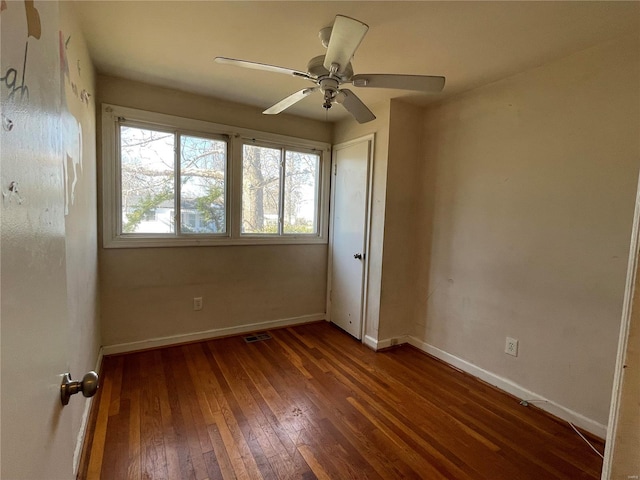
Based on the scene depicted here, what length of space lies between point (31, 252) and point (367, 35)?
1.88 metres

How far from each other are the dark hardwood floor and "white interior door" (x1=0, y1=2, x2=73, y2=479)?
110cm

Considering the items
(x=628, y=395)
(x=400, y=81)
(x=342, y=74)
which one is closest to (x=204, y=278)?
(x=342, y=74)

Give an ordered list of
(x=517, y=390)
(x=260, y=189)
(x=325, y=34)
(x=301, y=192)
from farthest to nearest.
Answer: (x=301, y=192), (x=260, y=189), (x=517, y=390), (x=325, y=34)

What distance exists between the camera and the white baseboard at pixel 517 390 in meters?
1.81

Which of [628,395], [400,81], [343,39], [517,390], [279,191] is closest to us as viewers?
[628,395]

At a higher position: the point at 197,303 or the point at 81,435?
the point at 197,303

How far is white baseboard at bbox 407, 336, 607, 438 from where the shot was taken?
181 cm

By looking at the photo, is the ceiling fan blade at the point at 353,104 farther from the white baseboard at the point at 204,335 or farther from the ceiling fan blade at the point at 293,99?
the white baseboard at the point at 204,335

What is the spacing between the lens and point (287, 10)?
1.54 m

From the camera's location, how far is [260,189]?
3.15 m

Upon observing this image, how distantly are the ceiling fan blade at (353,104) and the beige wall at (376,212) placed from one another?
0.81m

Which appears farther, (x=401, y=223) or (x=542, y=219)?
(x=401, y=223)

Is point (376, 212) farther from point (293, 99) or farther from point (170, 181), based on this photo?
point (170, 181)

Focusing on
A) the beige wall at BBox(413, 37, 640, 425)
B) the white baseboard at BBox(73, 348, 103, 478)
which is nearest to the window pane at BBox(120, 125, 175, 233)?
the white baseboard at BBox(73, 348, 103, 478)
